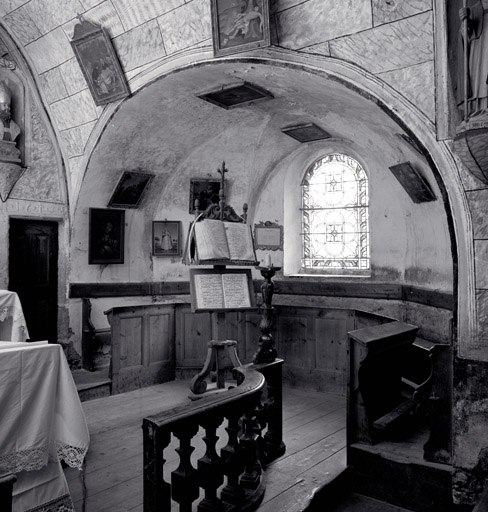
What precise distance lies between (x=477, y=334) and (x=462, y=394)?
451 millimetres

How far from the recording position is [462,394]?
3.72 metres

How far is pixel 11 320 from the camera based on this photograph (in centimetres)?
510

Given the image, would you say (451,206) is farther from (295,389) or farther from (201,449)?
(295,389)

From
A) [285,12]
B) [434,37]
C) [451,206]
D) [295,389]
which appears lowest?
[295,389]

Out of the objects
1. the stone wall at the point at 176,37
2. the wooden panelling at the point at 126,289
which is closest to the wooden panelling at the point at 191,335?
the wooden panelling at the point at 126,289

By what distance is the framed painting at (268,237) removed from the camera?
7.67 metres

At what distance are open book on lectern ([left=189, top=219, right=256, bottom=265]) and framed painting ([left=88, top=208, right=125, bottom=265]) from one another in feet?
6.66

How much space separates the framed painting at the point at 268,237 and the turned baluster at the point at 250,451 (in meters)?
4.34

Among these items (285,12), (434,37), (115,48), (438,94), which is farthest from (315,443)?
(115,48)

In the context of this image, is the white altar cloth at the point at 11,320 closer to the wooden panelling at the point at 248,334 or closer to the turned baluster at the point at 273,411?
the turned baluster at the point at 273,411

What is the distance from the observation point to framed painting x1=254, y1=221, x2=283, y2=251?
7668mm

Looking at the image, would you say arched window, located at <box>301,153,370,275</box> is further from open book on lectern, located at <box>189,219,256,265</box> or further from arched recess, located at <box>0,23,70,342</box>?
arched recess, located at <box>0,23,70,342</box>

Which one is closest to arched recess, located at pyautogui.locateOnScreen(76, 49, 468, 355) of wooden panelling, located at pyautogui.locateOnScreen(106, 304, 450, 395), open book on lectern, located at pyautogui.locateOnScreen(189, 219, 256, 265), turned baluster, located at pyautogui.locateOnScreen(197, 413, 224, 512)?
open book on lectern, located at pyautogui.locateOnScreen(189, 219, 256, 265)

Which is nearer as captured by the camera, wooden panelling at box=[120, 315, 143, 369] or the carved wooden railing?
the carved wooden railing
